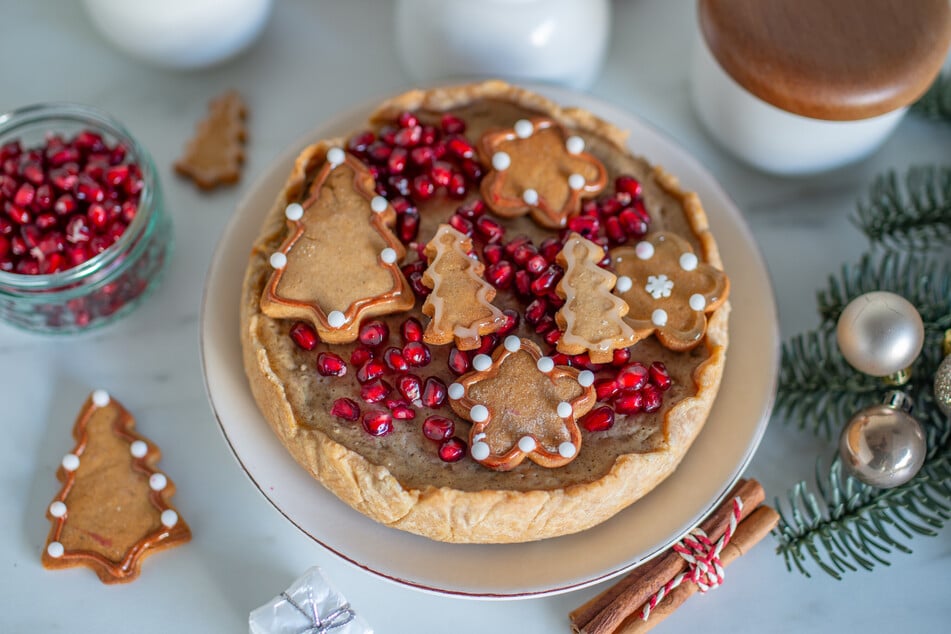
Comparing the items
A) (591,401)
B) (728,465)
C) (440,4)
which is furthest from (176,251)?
(728,465)

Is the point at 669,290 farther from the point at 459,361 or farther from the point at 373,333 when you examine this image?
the point at 373,333

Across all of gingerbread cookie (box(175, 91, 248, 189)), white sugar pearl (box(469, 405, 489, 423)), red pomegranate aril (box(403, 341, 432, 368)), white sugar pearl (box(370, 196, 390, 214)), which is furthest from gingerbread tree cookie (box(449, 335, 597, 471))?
gingerbread cookie (box(175, 91, 248, 189))

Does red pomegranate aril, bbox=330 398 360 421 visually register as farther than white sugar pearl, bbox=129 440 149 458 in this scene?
No

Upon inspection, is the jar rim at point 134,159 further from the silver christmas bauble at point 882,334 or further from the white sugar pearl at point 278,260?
the silver christmas bauble at point 882,334

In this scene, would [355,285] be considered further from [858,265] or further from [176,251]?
[858,265]

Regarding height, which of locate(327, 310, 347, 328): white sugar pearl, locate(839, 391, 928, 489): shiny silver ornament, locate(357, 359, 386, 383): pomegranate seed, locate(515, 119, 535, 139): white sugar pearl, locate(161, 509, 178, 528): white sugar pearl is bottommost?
locate(161, 509, 178, 528): white sugar pearl

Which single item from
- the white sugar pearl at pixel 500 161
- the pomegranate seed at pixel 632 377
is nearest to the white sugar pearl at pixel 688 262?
the pomegranate seed at pixel 632 377

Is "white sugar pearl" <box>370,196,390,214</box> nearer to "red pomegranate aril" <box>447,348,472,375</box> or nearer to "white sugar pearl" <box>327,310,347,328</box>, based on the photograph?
"white sugar pearl" <box>327,310,347,328</box>
